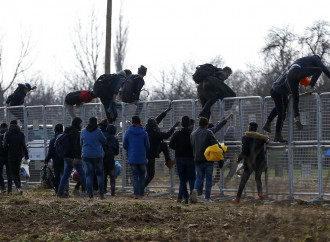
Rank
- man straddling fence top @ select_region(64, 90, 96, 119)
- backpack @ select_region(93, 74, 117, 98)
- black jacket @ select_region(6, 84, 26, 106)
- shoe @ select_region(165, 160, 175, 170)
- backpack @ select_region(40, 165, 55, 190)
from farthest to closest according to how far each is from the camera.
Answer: black jacket @ select_region(6, 84, 26, 106) → man straddling fence top @ select_region(64, 90, 96, 119) → backpack @ select_region(40, 165, 55, 190) → backpack @ select_region(93, 74, 117, 98) → shoe @ select_region(165, 160, 175, 170)

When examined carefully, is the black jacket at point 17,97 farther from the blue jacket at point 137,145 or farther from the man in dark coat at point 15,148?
the blue jacket at point 137,145

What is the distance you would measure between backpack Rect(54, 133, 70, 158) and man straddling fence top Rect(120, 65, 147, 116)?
83.7 inches

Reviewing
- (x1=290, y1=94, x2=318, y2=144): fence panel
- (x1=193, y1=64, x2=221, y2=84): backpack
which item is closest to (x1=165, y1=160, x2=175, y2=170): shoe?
(x1=193, y1=64, x2=221, y2=84): backpack

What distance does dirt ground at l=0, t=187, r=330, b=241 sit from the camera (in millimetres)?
7957

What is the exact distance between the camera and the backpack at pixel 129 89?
730 inches

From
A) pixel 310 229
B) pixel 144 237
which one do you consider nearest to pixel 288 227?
pixel 310 229

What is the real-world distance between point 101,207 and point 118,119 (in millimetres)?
5624

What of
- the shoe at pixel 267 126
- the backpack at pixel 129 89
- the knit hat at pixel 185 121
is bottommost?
the shoe at pixel 267 126

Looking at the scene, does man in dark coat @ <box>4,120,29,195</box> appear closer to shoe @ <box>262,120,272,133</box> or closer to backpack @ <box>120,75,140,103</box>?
backpack @ <box>120,75,140,103</box>

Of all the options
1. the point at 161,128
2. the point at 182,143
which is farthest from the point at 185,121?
the point at 161,128

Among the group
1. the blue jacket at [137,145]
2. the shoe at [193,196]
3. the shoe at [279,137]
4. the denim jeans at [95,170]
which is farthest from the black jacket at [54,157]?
the shoe at [279,137]

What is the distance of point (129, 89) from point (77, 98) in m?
2.04

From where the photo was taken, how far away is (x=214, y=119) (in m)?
17.0

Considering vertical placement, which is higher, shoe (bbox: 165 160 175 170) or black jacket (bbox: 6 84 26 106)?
black jacket (bbox: 6 84 26 106)
